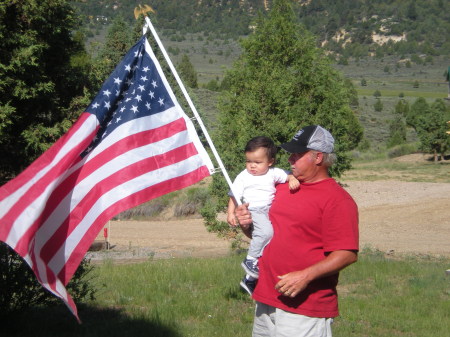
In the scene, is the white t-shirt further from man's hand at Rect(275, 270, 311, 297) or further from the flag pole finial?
the flag pole finial

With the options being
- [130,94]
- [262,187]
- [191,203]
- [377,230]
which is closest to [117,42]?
[191,203]

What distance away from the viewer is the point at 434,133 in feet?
133

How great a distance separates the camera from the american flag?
15.2 feet

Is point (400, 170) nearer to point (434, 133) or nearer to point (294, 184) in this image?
Answer: point (434, 133)

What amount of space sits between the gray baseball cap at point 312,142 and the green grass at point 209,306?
Result: 3.42 metres

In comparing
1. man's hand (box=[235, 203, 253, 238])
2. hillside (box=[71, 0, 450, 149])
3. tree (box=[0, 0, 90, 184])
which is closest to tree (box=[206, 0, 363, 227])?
tree (box=[0, 0, 90, 184])

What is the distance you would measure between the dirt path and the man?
1118 cm

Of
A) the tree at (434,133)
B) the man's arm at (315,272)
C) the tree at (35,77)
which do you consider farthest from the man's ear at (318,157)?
the tree at (434,133)

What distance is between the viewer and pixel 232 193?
5.07 meters

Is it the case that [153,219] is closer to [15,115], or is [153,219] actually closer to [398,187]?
[398,187]

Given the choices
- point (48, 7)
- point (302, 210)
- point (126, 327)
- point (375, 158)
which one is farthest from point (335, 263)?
point (375, 158)

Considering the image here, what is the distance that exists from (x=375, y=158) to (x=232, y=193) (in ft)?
140

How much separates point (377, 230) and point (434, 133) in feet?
62.5

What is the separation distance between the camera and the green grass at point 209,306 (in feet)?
24.2
